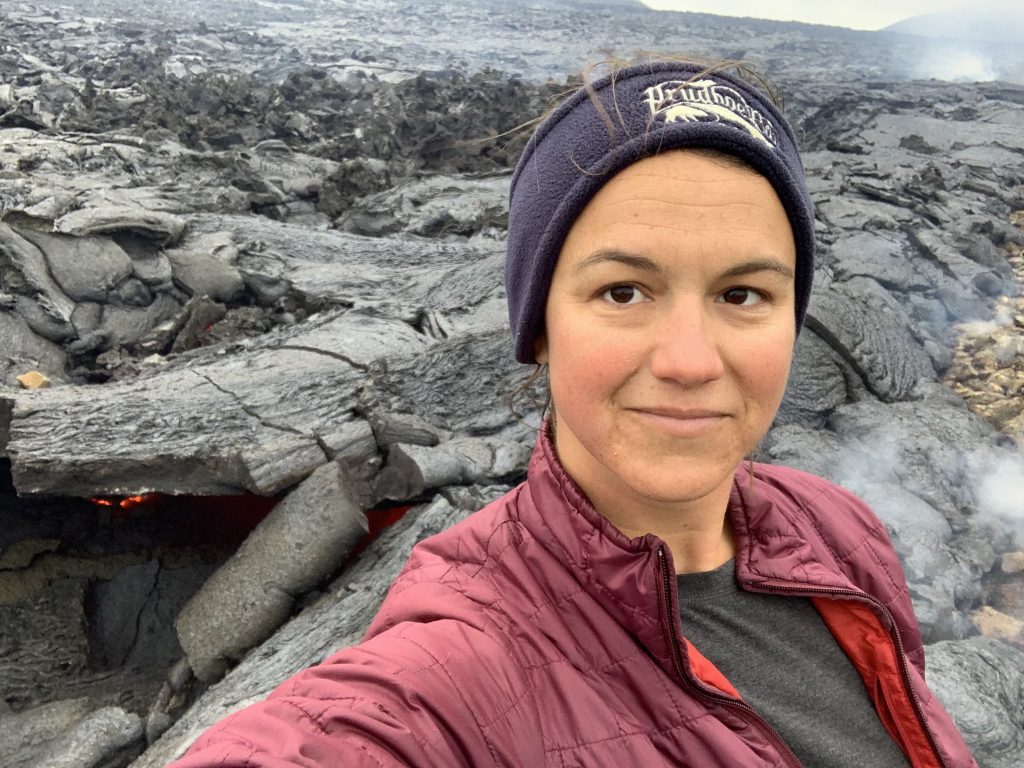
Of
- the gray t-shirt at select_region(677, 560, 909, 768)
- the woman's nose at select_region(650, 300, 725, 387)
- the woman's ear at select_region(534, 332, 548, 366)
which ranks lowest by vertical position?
the gray t-shirt at select_region(677, 560, 909, 768)

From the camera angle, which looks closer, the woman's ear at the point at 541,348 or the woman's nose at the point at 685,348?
the woman's nose at the point at 685,348

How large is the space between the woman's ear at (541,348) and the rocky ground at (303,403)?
0.65 m

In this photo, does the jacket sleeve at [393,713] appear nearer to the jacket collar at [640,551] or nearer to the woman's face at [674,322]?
the jacket collar at [640,551]

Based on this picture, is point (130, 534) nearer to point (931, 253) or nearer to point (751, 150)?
point (751, 150)

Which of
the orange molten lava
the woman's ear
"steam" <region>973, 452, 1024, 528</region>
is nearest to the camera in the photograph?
the woman's ear

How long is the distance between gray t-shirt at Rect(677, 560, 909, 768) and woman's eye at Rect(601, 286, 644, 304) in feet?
1.90

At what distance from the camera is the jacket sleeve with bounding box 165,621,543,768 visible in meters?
1.07

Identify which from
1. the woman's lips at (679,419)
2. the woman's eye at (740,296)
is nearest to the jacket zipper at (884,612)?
the woman's lips at (679,419)

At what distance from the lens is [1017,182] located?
12711 millimetres

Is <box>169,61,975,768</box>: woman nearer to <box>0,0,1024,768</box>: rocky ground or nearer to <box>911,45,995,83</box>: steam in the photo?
<box>0,0,1024,768</box>: rocky ground

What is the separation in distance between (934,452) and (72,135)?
36.5 feet

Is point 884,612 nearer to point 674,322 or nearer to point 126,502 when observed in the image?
point 674,322

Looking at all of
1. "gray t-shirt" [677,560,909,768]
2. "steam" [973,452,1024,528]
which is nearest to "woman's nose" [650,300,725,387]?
"gray t-shirt" [677,560,909,768]

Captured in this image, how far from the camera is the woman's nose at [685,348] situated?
1.28 metres
